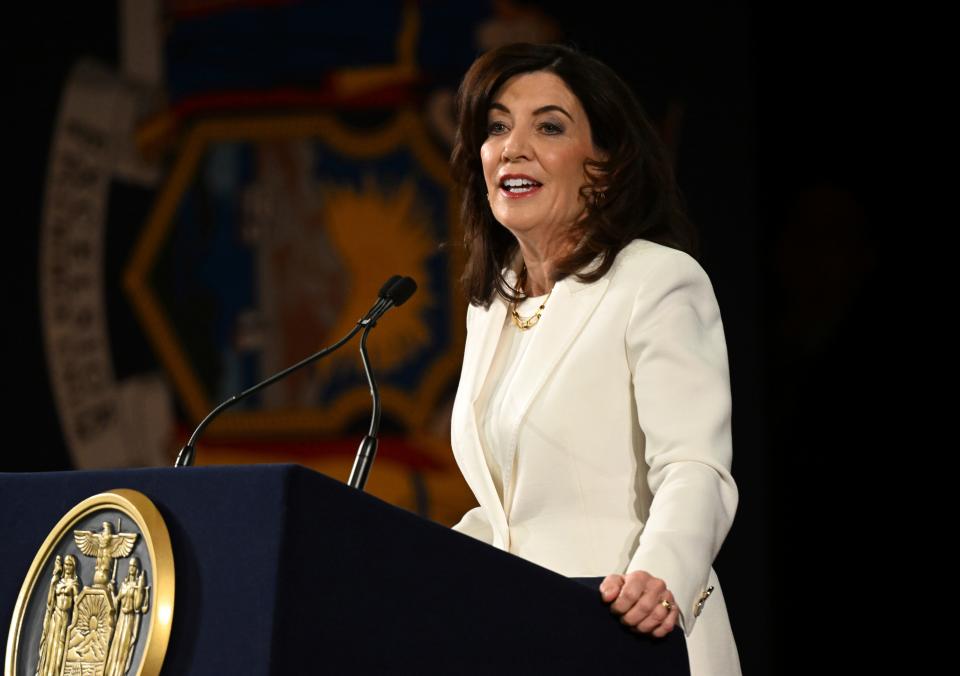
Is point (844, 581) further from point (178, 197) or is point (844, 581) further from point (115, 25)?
point (115, 25)

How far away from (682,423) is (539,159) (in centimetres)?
56

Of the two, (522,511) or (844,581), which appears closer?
(522,511)

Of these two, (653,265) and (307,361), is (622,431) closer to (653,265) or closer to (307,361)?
(653,265)

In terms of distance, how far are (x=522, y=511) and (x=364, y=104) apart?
3049 millimetres

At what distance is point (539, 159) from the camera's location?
2082mm

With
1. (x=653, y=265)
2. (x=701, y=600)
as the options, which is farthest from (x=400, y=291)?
(x=701, y=600)

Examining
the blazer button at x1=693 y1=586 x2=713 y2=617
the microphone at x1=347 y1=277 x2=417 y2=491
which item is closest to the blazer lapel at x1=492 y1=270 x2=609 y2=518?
the microphone at x1=347 y1=277 x2=417 y2=491

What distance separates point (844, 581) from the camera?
3803 mm

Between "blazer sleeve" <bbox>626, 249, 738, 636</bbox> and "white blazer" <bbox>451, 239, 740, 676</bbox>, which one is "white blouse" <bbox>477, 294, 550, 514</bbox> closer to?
"white blazer" <bbox>451, 239, 740, 676</bbox>

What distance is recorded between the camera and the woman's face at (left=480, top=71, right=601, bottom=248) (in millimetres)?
2080

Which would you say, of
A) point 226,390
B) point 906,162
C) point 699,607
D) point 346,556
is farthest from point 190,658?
point 226,390

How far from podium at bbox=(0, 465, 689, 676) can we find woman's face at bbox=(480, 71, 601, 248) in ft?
2.57

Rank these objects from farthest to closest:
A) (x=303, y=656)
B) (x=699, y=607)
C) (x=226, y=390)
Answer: (x=226, y=390), (x=699, y=607), (x=303, y=656)

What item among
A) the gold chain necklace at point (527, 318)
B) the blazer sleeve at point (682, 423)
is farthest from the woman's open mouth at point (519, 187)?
the blazer sleeve at point (682, 423)
